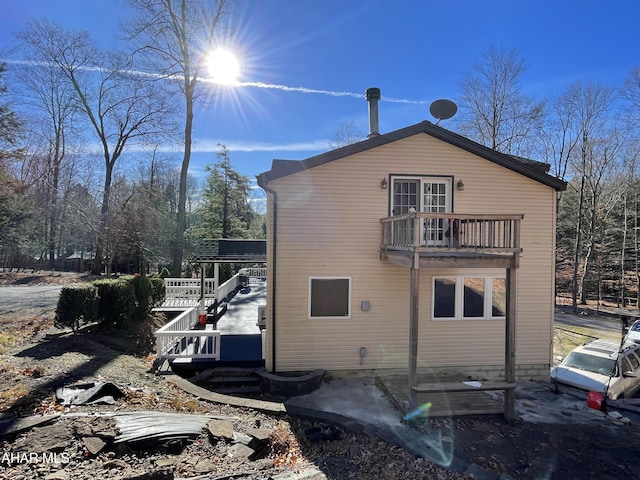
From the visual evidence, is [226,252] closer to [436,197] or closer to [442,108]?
[436,197]

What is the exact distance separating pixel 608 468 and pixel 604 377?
13.7ft

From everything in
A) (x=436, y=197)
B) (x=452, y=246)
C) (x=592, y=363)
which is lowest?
(x=592, y=363)

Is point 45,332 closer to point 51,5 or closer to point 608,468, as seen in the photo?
point 51,5

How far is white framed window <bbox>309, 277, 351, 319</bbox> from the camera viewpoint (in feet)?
27.4

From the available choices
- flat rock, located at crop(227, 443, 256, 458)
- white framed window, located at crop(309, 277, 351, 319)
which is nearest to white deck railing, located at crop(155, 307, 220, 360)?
white framed window, located at crop(309, 277, 351, 319)

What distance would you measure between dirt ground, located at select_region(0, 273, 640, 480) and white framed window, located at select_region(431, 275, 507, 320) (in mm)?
2073

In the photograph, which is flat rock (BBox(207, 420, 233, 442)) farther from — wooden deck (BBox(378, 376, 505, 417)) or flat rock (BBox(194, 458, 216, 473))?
wooden deck (BBox(378, 376, 505, 417))

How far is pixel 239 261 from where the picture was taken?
11102mm

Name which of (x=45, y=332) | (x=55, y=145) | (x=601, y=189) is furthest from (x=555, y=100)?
(x=55, y=145)

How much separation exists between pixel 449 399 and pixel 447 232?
150 inches

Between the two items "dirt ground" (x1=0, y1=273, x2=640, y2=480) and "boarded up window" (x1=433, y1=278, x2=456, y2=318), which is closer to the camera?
"dirt ground" (x1=0, y1=273, x2=640, y2=480)

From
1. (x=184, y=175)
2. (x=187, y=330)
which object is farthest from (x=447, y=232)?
(x=184, y=175)

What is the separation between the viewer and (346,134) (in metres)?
27.8

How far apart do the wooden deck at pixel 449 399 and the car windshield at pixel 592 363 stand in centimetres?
341
